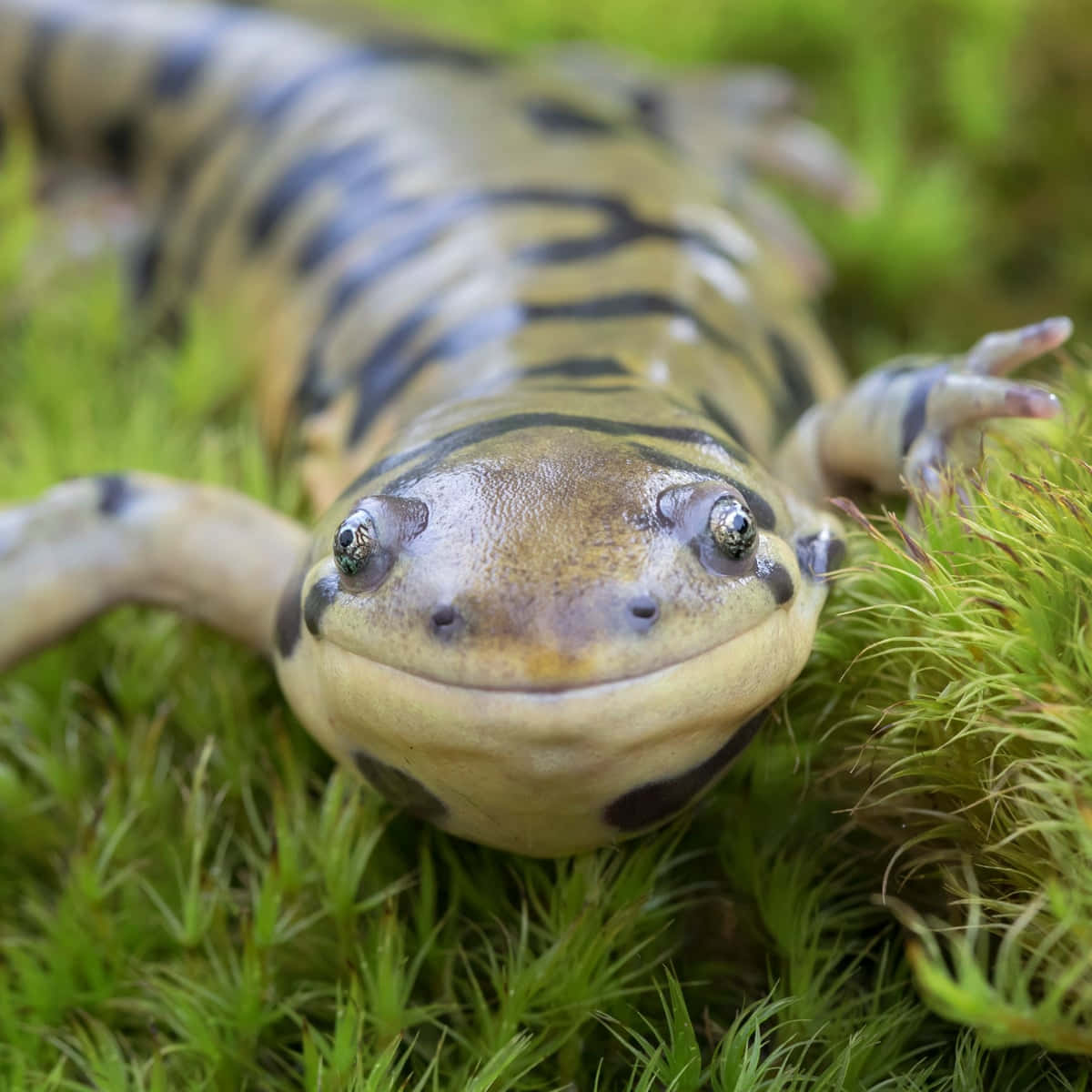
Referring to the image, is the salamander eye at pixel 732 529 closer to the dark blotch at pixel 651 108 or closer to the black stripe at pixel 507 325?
the black stripe at pixel 507 325

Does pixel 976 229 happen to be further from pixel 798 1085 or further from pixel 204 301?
pixel 798 1085

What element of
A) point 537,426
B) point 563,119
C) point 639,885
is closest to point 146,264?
point 563,119

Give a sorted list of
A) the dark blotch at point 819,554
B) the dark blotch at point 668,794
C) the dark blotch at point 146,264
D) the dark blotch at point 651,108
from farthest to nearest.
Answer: the dark blotch at point 651,108, the dark blotch at point 146,264, the dark blotch at point 819,554, the dark blotch at point 668,794

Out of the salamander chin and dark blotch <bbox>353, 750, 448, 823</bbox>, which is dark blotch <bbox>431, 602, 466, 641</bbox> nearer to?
the salamander chin

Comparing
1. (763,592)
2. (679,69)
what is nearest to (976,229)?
(679,69)

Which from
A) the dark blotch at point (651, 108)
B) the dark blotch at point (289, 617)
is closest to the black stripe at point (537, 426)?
the dark blotch at point (289, 617)

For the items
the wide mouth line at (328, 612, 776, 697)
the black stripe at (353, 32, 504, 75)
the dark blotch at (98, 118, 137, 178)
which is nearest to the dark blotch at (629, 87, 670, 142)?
the black stripe at (353, 32, 504, 75)
